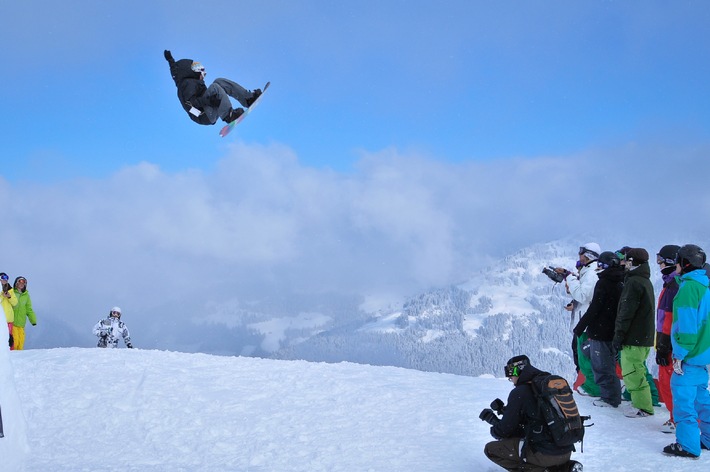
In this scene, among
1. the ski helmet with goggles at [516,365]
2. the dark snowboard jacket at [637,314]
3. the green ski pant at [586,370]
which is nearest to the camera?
the ski helmet with goggles at [516,365]

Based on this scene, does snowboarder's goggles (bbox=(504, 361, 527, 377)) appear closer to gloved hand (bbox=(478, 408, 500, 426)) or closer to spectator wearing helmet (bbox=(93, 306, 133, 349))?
gloved hand (bbox=(478, 408, 500, 426))

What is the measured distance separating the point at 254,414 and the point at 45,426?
10.3 ft

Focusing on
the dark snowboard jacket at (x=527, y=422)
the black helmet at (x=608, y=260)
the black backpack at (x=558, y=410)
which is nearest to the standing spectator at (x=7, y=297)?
the dark snowboard jacket at (x=527, y=422)

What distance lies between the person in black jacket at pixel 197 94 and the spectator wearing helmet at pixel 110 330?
6.83 m

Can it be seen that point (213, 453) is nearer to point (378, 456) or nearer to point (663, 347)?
point (378, 456)

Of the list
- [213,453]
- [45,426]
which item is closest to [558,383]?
[213,453]

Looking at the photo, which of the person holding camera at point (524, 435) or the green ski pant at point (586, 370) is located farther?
the green ski pant at point (586, 370)

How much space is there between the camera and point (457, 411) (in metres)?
8.70

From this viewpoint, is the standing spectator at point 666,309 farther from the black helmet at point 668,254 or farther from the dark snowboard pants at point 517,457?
the dark snowboard pants at point 517,457

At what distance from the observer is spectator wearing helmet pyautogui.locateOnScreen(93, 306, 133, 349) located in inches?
601

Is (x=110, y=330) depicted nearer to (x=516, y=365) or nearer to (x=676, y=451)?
(x=516, y=365)

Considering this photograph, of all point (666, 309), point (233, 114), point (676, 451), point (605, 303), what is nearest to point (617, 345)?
point (605, 303)

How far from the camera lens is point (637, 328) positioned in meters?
8.05

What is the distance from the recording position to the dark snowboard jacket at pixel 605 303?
8719 mm
